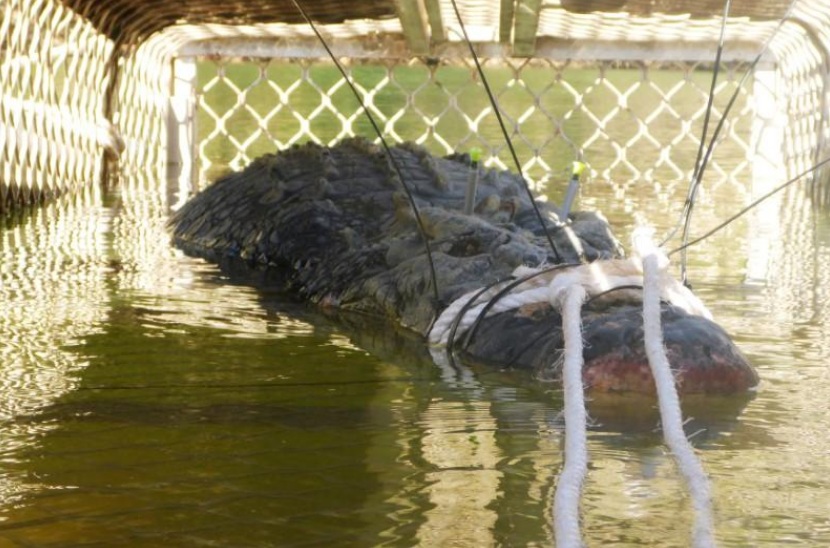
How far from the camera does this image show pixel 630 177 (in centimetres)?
901

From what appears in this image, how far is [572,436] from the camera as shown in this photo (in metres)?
2.30

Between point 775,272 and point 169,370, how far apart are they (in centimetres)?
251

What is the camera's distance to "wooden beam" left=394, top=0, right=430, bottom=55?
6.73m

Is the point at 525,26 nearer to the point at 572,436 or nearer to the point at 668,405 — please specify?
the point at 668,405

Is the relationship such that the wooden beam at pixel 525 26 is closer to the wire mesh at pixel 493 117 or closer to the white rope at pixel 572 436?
the wire mesh at pixel 493 117

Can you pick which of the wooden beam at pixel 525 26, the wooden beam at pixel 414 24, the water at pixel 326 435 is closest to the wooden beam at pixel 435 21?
the wooden beam at pixel 414 24

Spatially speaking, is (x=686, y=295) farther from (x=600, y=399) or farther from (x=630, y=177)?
(x=630, y=177)

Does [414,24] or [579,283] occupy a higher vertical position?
[414,24]

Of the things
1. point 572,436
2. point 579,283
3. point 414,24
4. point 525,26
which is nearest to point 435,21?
point 414,24

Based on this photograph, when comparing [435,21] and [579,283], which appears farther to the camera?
[435,21]

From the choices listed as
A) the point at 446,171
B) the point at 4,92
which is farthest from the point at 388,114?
the point at 446,171

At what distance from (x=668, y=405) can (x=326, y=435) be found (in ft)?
2.12

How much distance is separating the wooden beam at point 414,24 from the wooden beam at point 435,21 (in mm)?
34

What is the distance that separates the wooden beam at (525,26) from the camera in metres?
6.66
